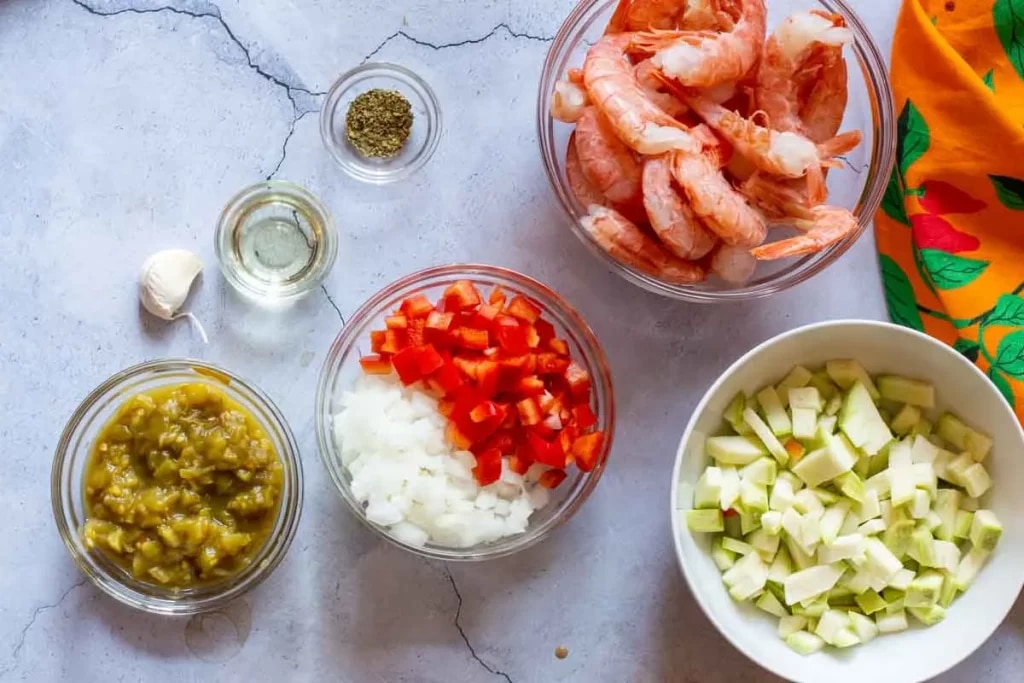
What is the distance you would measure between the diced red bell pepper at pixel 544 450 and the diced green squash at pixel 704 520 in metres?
0.27

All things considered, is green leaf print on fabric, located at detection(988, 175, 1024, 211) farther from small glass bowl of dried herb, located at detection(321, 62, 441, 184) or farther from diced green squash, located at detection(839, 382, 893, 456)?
small glass bowl of dried herb, located at detection(321, 62, 441, 184)

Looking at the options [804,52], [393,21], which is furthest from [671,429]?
[393,21]

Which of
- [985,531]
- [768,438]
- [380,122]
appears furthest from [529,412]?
[985,531]

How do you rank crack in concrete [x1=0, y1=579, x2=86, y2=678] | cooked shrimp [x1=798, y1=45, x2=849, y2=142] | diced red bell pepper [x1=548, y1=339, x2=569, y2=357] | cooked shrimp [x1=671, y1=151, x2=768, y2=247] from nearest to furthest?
1. cooked shrimp [x1=671, y1=151, x2=768, y2=247]
2. cooked shrimp [x1=798, y1=45, x2=849, y2=142]
3. diced red bell pepper [x1=548, y1=339, x2=569, y2=357]
4. crack in concrete [x1=0, y1=579, x2=86, y2=678]

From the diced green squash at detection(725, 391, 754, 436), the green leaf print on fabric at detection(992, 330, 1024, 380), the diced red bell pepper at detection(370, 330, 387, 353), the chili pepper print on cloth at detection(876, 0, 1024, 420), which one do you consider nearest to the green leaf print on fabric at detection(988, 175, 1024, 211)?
the chili pepper print on cloth at detection(876, 0, 1024, 420)

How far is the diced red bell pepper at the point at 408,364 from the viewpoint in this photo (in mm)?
1870

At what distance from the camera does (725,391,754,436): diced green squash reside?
6.40 ft

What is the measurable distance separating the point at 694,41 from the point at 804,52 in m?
0.21

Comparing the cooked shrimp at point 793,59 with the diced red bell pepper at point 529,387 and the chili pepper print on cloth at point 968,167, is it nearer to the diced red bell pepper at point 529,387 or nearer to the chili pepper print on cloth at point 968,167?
the chili pepper print on cloth at point 968,167

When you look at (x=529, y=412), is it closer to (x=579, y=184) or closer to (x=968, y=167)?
(x=579, y=184)

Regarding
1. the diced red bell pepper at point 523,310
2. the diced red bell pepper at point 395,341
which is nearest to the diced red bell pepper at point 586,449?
the diced red bell pepper at point 523,310

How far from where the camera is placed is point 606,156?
73.1 inches

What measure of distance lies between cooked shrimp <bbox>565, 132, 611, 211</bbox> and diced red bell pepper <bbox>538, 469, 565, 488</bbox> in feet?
1.73

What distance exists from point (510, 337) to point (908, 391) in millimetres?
805
